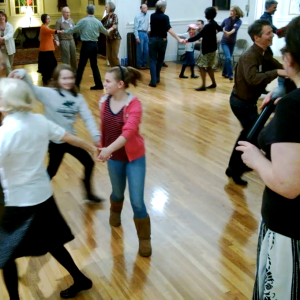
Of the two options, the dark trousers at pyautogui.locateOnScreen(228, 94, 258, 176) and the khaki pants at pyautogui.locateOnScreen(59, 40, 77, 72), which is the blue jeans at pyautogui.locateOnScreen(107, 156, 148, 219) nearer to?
the dark trousers at pyautogui.locateOnScreen(228, 94, 258, 176)

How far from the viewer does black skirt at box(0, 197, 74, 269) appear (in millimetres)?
2008

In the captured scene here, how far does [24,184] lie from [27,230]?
0.79ft

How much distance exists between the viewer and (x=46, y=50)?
8.27 meters

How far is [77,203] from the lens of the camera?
11.6 feet

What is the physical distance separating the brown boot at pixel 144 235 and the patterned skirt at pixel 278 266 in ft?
4.08

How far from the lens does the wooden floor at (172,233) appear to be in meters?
2.50

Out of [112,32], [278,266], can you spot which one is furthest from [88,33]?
[278,266]

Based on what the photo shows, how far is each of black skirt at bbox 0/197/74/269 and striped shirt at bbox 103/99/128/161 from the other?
0.63 meters

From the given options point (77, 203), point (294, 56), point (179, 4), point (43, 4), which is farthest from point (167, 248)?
point (43, 4)

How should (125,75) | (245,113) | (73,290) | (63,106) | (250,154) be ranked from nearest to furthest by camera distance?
1. (250,154)
2. (73,290)
3. (125,75)
4. (63,106)
5. (245,113)

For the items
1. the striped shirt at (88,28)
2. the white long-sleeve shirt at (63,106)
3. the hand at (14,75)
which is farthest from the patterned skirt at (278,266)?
the striped shirt at (88,28)

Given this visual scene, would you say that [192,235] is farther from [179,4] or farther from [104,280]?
[179,4]

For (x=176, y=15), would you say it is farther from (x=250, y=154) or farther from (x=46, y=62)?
(x=250, y=154)

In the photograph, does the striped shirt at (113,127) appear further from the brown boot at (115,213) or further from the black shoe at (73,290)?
the black shoe at (73,290)
